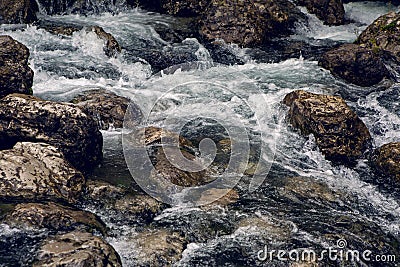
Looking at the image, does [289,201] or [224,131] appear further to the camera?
[224,131]

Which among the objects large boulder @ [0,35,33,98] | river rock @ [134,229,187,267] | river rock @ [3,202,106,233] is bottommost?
river rock @ [134,229,187,267]

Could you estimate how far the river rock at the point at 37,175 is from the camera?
21.3 feet

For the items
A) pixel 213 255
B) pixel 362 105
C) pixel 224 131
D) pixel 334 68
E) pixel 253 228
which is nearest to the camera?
pixel 213 255

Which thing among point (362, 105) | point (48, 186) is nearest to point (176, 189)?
point (48, 186)

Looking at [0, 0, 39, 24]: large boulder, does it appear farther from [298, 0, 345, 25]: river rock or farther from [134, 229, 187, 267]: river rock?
[134, 229, 187, 267]: river rock

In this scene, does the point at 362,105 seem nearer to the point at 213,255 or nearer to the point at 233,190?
the point at 233,190

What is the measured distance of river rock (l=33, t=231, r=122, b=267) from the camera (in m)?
5.16

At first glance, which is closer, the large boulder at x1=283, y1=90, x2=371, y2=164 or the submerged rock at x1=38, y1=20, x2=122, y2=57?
the large boulder at x1=283, y1=90, x2=371, y2=164

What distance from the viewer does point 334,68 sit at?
11852mm

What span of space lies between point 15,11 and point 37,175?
330 inches

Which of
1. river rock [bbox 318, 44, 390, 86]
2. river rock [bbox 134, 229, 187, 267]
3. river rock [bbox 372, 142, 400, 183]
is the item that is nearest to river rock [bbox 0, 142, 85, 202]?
river rock [bbox 134, 229, 187, 267]

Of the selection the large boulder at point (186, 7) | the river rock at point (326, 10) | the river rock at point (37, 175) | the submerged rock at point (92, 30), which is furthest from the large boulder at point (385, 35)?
the river rock at point (37, 175)

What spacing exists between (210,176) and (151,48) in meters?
6.27

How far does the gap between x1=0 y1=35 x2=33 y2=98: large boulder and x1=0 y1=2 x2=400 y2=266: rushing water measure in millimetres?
1550
